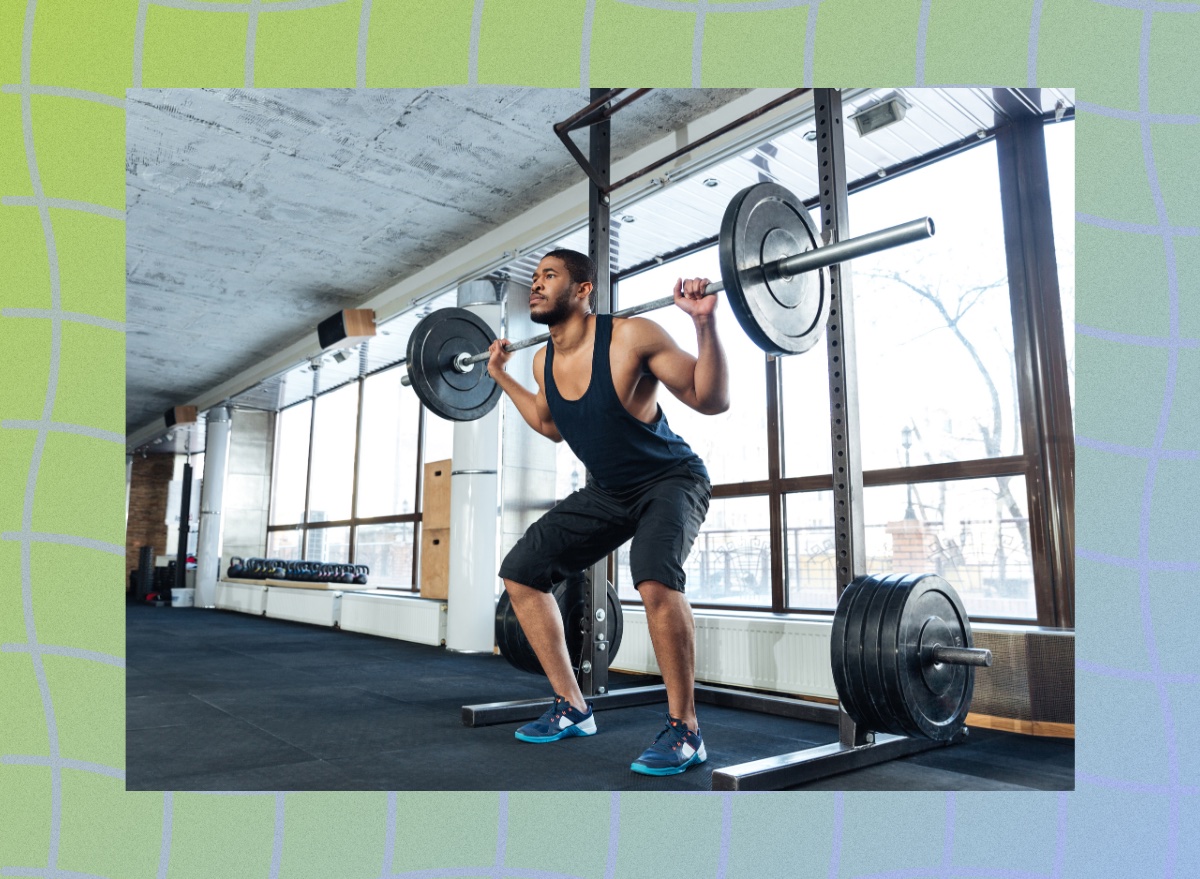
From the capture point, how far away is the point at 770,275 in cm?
176

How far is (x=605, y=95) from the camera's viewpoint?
2.84m

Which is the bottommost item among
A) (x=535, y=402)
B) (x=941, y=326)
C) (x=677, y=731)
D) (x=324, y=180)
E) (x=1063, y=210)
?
(x=677, y=731)

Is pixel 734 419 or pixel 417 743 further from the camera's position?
pixel 734 419

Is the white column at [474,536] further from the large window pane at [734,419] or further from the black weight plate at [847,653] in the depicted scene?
the black weight plate at [847,653]

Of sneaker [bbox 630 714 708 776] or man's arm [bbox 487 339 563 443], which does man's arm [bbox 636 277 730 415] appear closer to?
man's arm [bbox 487 339 563 443]

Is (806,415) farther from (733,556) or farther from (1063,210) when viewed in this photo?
(1063,210)

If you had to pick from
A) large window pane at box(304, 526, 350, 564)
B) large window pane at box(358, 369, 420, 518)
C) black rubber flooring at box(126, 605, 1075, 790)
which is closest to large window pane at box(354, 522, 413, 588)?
large window pane at box(358, 369, 420, 518)

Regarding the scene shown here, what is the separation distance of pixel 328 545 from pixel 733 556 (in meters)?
5.55

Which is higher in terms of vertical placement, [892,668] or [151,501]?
[151,501]

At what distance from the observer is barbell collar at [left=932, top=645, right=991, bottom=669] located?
1742 mm

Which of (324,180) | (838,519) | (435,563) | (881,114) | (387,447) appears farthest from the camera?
(387,447)

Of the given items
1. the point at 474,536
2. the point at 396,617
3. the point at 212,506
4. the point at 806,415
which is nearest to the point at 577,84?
the point at 806,415

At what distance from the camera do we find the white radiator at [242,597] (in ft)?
26.9

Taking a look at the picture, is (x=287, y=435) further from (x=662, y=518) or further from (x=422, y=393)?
(x=662, y=518)
